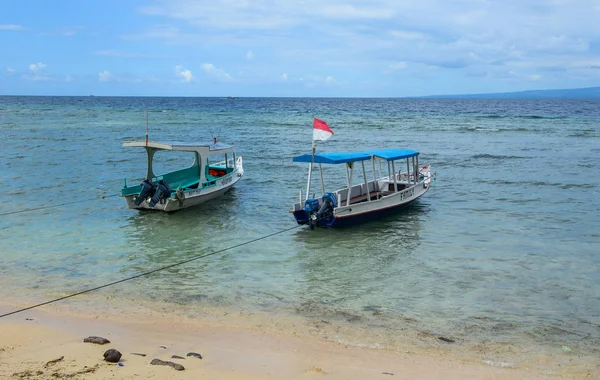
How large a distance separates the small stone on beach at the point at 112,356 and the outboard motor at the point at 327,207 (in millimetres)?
10232

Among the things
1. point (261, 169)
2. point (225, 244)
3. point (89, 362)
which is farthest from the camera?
point (261, 169)

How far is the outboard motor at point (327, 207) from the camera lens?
59.0ft

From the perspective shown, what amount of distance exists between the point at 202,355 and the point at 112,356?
55.4 inches

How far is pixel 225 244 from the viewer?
16531 mm

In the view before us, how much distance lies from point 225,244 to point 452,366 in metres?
9.09

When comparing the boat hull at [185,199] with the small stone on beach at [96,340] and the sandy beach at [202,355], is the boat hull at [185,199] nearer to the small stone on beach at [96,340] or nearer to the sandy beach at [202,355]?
the sandy beach at [202,355]

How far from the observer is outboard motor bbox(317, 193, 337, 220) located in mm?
17969

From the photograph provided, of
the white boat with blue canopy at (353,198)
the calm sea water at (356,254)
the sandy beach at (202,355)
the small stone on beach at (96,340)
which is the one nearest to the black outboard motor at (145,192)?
the calm sea water at (356,254)

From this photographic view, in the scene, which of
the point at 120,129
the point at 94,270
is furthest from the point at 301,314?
the point at 120,129

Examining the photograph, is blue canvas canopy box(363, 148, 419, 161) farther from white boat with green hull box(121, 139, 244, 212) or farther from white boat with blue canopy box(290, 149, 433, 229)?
white boat with green hull box(121, 139, 244, 212)

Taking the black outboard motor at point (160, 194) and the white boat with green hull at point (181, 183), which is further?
the white boat with green hull at point (181, 183)

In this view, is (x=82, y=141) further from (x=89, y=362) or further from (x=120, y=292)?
(x=89, y=362)

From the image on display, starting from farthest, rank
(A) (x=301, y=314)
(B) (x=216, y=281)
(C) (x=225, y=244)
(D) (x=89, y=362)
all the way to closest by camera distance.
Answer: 1. (C) (x=225, y=244)
2. (B) (x=216, y=281)
3. (A) (x=301, y=314)
4. (D) (x=89, y=362)

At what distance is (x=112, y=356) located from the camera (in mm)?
8406
